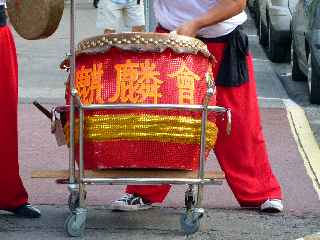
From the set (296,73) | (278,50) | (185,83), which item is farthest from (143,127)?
(278,50)

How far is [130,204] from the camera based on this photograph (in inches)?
236

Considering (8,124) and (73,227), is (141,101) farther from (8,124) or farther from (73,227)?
(8,124)

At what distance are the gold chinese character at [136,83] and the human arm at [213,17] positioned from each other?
17.2 inches

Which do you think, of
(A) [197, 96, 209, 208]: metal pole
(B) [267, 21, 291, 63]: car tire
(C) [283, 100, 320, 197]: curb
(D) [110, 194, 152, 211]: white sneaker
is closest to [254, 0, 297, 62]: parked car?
(B) [267, 21, 291, 63]: car tire

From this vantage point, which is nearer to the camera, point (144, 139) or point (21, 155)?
point (144, 139)

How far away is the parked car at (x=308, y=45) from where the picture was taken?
10.8 meters

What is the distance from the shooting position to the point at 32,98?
10609 mm

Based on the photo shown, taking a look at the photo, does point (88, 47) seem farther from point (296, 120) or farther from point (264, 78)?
point (264, 78)

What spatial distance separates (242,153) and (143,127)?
102 cm

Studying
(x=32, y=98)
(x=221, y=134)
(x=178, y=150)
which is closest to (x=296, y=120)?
(x=32, y=98)

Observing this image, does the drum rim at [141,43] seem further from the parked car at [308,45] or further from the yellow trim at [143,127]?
the parked car at [308,45]

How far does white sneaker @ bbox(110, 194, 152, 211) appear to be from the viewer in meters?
5.98

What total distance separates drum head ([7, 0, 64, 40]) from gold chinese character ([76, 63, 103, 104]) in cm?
28

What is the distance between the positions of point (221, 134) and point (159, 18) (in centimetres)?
77
